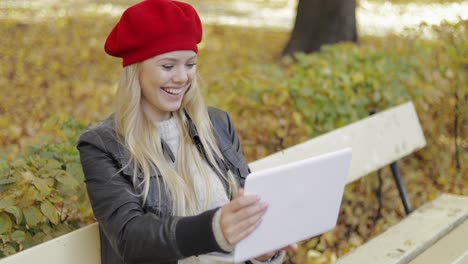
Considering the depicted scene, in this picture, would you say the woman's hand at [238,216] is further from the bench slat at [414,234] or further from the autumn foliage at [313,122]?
the bench slat at [414,234]

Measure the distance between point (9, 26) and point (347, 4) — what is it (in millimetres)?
4541

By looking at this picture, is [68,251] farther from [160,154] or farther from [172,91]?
[172,91]

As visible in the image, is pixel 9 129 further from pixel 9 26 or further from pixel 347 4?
pixel 347 4

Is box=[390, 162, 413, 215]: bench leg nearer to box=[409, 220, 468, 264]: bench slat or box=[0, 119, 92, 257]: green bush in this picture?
box=[409, 220, 468, 264]: bench slat

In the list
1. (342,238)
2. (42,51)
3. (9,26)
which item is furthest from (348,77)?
(9,26)

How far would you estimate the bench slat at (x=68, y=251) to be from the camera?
7.49 ft

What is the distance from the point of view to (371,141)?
3963 mm

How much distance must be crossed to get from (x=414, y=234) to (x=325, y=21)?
5933mm

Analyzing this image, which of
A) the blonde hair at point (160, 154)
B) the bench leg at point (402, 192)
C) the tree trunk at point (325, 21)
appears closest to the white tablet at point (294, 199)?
the blonde hair at point (160, 154)

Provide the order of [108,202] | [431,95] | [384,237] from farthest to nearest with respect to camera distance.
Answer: [431,95] < [384,237] < [108,202]

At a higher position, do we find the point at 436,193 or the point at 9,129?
the point at 9,129

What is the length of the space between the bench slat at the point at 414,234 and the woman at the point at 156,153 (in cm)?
80

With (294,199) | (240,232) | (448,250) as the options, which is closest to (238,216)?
(240,232)

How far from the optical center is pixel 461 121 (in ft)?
18.4
